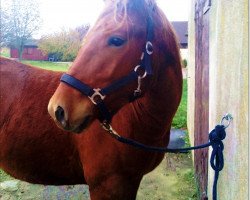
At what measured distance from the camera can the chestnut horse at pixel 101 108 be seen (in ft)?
5.05

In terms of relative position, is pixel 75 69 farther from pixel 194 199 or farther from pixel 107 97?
pixel 194 199

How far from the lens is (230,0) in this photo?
1.43 m

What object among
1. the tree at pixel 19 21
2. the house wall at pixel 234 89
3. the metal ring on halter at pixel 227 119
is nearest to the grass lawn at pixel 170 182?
the house wall at pixel 234 89

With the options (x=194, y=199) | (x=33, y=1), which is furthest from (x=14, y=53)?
(x=194, y=199)

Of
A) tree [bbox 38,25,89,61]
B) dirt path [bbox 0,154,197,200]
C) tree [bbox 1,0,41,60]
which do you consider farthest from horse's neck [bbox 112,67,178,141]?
tree [bbox 1,0,41,60]

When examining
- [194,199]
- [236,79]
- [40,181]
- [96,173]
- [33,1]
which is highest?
[33,1]

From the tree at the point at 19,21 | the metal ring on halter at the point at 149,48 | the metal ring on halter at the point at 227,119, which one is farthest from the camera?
the tree at the point at 19,21

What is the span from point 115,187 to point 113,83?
84 centimetres

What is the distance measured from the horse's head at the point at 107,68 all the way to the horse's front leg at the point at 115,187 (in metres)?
0.61

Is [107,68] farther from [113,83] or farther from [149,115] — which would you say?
[149,115]

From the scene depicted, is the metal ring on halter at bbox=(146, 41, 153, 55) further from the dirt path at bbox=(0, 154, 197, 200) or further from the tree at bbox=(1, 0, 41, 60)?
the tree at bbox=(1, 0, 41, 60)

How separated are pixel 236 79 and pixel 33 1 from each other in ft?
115

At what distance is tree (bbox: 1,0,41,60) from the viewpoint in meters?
29.2

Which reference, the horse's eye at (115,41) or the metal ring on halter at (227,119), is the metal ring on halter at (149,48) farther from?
the metal ring on halter at (227,119)
